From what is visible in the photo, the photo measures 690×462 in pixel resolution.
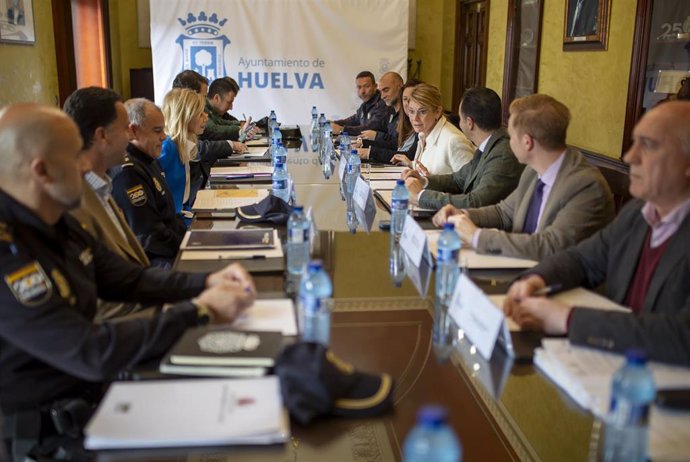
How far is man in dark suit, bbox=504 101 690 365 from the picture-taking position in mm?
1402

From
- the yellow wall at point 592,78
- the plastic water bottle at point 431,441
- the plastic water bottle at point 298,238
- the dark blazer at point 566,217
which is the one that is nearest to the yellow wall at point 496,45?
the yellow wall at point 592,78

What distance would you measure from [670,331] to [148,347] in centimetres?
104

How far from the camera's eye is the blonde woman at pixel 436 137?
3.50 m

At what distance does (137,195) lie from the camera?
2512 millimetres

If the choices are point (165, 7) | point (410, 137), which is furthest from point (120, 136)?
point (165, 7)

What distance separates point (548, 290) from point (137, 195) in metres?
1.52

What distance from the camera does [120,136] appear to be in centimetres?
220

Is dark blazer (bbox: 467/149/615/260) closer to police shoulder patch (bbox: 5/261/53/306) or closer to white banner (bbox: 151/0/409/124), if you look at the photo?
police shoulder patch (bbox: 5/261/53/306)

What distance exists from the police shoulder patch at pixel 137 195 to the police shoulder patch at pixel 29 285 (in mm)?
1187

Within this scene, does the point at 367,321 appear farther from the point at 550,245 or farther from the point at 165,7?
the point at 165,7

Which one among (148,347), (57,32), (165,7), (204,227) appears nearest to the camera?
(148,347)

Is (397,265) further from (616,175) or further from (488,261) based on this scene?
(616,175)

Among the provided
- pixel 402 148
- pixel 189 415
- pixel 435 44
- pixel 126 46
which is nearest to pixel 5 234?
pixel 189 415

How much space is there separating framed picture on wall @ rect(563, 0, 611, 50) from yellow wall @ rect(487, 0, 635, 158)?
56 mm
